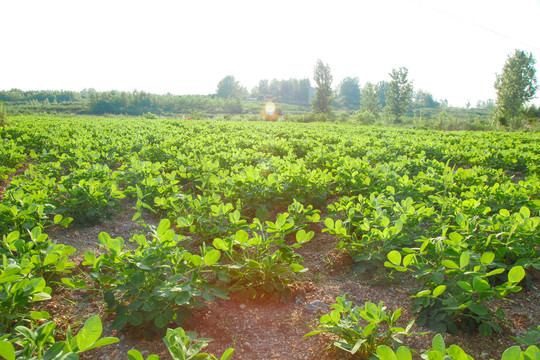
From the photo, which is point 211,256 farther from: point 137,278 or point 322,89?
point 322,89

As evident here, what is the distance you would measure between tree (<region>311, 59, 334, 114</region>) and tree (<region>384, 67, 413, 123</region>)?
395 inches

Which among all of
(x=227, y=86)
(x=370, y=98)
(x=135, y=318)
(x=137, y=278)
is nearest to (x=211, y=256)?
(x=137, y=278)

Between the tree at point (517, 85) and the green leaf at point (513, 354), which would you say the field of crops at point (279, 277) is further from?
the tree at point (517, 85)

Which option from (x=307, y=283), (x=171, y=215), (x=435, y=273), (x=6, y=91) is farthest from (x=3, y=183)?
(x=6, y=91)

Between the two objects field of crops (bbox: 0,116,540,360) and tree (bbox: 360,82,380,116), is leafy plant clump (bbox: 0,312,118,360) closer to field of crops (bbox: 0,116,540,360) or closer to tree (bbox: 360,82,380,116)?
field of crops (bbox: 0,116,540,360)

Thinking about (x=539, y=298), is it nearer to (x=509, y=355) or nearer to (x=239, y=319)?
(x=509, y=355)

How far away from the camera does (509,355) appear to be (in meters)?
0.86

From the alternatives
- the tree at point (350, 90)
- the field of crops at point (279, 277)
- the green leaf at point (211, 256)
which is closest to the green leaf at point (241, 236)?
the field of crops at point (279, 277)

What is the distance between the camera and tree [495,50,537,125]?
38281mm

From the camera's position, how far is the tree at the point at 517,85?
126 feet

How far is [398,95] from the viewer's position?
48750mm

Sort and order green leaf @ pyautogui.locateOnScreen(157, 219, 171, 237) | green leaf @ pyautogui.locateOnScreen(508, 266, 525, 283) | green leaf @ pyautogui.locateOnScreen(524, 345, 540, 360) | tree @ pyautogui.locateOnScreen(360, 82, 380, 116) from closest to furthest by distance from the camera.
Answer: green leaf @ pyautogui.locateOnScreen(524, 345, 540, 360) → green leaf @ pyautogui.locateOnScreen(508, 266, 525, 283) → green leaf @ pyautogui.locateOnScreen(157, 219, 171, 237) → tree @ pyautogui.locateOnScreen(360, 82, 380, 116)

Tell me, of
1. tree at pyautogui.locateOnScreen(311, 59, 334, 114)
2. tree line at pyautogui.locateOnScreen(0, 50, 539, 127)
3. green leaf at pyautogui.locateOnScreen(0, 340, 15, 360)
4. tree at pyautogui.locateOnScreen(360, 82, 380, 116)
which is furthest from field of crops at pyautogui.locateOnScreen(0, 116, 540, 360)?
tree at pyautogui.locateOnScreen(360, 82, 380, 116)

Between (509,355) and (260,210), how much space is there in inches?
88.2
